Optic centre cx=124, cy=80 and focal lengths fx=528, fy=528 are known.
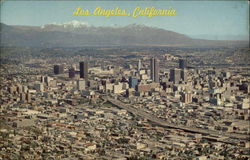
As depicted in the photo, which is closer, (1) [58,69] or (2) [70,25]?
(2) [70,25]

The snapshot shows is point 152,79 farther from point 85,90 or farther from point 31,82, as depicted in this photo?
point 31,82

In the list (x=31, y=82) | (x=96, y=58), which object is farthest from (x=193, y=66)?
(x=31, y=82)

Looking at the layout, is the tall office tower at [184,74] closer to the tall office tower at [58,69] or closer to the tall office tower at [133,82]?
the tall office tower at [133,82]

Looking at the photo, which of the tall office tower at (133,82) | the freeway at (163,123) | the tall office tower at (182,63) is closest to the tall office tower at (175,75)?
the tall office tower at (182,63)

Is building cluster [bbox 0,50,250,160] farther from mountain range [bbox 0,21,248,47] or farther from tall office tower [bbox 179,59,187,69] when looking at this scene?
mountain range [bbox 0,21,248,47]

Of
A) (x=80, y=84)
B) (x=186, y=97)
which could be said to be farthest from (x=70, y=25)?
(x=186, y=97)

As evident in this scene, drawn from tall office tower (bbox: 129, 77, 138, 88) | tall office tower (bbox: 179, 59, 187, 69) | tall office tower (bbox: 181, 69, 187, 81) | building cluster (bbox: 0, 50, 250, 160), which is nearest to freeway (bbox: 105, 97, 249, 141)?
building cluster (bbox: 0, 50, 250, 160)

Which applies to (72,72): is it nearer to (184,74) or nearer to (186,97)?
(184,74)

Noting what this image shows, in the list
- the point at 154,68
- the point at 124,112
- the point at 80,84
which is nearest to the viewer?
the point at 124,112
